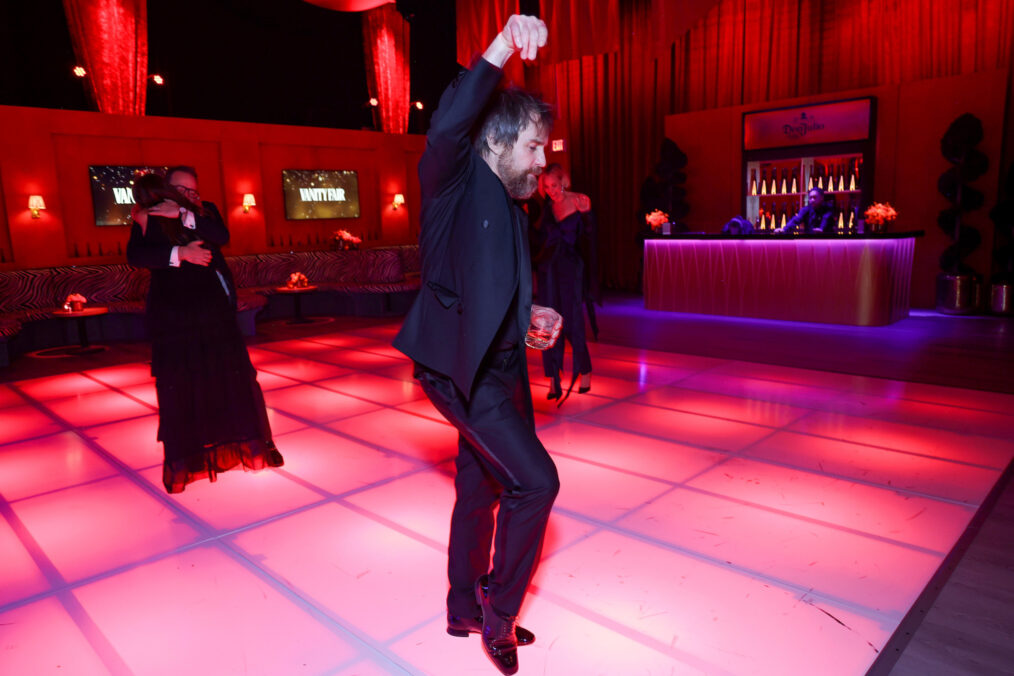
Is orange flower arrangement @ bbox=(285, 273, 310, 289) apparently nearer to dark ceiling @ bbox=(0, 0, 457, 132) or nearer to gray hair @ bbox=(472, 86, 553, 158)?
dark ceiling @ bbox=(0, 0, 457, 132)

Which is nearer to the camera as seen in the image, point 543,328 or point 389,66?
point 543,328

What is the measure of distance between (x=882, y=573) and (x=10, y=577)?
3.27 m

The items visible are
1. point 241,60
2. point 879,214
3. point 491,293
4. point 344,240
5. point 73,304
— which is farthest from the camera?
point 241,60

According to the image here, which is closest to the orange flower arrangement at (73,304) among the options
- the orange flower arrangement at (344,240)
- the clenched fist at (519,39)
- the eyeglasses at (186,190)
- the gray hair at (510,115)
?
the orange flower arrangement at (344,240)

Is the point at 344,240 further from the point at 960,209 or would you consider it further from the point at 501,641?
the point at 501,641

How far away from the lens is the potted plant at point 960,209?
26.4 ft

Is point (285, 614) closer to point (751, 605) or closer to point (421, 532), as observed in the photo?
point (421, 532)

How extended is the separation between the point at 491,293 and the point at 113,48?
1034 centimetres

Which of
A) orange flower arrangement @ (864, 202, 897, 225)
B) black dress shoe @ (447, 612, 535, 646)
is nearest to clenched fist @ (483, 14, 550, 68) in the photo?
black dress shoe @ (447, 612, 535, 646)

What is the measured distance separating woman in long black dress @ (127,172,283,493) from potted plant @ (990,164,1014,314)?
28.0 feet

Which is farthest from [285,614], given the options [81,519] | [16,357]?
[16,357]

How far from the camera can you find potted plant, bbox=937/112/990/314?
26.4 feet

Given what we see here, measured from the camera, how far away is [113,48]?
9.38 m

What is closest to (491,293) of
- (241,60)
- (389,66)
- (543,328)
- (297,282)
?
(543,328)
